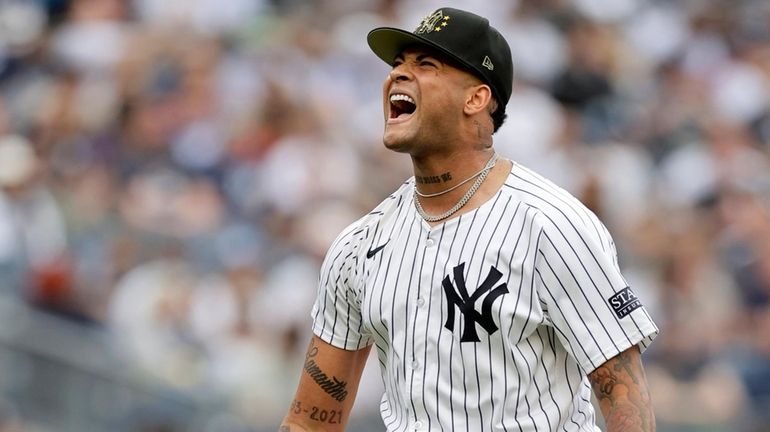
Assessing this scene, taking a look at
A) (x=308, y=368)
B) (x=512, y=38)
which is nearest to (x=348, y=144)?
(x=512, y=38)

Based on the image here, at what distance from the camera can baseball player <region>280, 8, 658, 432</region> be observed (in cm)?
361

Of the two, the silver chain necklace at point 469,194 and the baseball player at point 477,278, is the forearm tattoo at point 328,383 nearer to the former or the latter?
the baseball player at point 477,278

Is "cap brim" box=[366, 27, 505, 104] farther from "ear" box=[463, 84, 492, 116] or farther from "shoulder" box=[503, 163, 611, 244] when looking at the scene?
"shoulder" box=[503, 163, 611, 244]

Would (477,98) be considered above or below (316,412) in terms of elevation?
above

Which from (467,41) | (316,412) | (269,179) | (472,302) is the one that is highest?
(269,179)

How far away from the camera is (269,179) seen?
941 cm

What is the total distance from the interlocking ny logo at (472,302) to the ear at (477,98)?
1.47 feet

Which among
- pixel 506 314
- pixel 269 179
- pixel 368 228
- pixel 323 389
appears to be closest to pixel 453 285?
pixel 506 314

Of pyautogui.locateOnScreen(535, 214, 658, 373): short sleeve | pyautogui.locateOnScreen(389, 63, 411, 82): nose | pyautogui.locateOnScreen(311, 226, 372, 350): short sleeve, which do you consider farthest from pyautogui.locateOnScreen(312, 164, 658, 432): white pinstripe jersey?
pyautogui.locateOnScreen(389, 63, 411, 82): nose

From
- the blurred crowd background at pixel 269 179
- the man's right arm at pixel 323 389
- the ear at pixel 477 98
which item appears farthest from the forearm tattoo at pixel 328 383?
the blurred crowd background at pixel 269 179

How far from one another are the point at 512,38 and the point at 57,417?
15.8ft

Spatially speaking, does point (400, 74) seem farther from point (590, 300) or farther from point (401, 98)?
point (590, 300)

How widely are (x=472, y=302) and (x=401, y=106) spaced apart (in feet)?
2.05

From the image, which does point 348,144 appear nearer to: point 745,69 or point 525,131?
point 525,131
